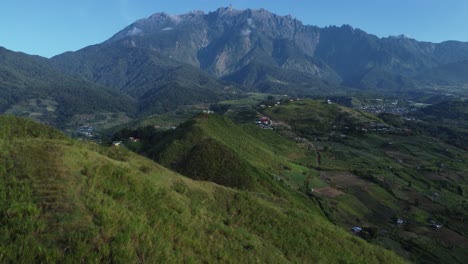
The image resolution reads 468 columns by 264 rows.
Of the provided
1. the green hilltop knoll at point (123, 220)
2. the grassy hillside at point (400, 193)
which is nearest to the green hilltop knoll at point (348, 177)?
the grassy hillside at point (400, 193)

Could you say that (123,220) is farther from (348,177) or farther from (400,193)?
(348,177)

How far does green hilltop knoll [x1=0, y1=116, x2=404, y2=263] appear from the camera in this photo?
19.4 metres

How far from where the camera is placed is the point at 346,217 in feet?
281

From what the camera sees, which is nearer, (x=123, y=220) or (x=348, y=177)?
(x=123, y=220)

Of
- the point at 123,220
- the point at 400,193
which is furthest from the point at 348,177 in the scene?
the point at 123,220

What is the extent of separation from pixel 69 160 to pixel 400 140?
7401 inches

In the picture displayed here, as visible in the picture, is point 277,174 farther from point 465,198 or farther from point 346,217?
point 465,198

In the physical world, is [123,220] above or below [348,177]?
above

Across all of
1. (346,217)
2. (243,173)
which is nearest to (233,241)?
(243,173)

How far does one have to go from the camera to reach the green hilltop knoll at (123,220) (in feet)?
63.7

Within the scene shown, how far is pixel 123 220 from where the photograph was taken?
886 inches

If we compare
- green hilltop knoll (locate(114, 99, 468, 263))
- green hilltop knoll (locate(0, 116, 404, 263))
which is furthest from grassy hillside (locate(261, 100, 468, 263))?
green hilltop knoll (locate(0, 116, 404, 263))

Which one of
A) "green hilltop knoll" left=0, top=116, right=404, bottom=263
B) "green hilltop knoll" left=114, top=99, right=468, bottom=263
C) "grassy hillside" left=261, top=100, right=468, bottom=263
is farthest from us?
"green hilltop knoll" left=114, top=99, right=468, bottom=263

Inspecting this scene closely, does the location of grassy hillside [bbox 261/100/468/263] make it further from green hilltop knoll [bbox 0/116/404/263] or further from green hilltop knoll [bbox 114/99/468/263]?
green hilltop knoll [bbox 0/116/404/263]
